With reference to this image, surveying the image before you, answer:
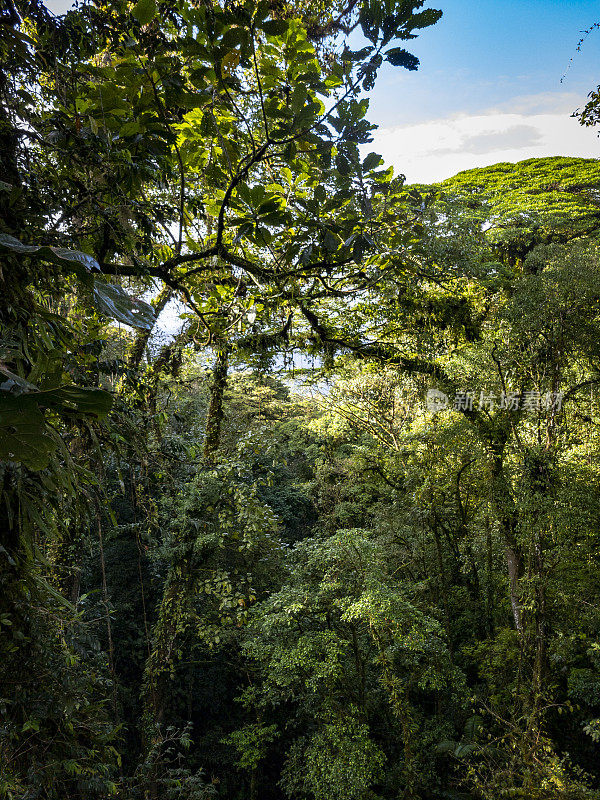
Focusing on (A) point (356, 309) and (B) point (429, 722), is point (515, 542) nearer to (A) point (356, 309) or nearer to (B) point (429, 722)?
(B) point (429, 722)

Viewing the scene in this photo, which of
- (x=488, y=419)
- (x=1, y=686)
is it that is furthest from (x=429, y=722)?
(x=1, y=686)

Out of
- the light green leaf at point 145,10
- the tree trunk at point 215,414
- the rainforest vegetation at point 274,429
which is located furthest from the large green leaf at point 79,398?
the tree trunk at point 215,414

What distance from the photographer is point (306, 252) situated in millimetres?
1024

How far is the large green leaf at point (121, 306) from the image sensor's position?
467 mm

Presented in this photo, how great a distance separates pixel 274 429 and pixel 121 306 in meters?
5.20

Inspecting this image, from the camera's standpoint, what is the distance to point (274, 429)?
5.66m

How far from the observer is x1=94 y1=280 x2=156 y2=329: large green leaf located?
1.53 ft

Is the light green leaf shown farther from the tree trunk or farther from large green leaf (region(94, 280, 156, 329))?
the tree trunk

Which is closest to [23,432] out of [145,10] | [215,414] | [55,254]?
[55,254]

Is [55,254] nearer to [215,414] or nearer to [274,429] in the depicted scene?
[215,414]

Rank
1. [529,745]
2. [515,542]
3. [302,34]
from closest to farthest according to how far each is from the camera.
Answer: [302,34], [529,745], [515,542]

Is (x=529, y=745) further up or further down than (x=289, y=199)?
further down

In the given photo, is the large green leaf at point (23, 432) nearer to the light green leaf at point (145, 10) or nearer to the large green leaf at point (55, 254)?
the large green leaf at point (55, 254)

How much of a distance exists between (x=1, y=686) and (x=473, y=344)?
5119 mm
